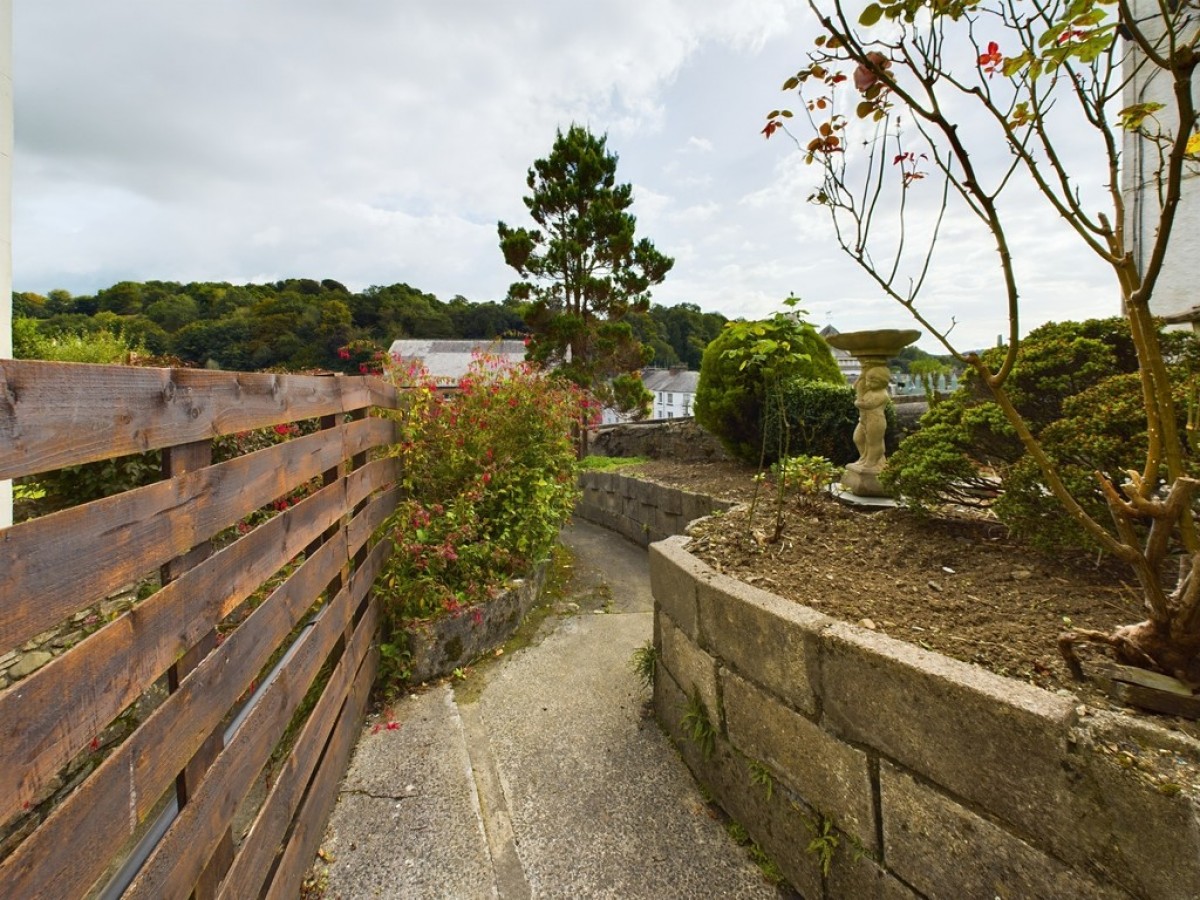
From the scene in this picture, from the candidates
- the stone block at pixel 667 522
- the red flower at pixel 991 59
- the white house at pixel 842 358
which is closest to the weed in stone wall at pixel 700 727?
the red flower at pixel 991 59

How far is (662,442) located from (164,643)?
805 cm

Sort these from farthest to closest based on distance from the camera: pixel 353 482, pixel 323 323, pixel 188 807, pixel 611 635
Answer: pixel 323 323
pixel 611 635
pixel 353 482
pixel 188 807

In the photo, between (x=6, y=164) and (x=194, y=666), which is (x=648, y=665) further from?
(x=6, y=164)

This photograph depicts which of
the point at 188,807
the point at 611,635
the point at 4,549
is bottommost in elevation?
the point at 611,635

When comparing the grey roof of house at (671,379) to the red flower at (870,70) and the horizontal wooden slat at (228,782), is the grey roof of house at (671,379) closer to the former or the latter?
the red flower at (870,70)

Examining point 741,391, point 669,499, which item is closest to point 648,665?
point 669,499

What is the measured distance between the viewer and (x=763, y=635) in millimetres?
1875

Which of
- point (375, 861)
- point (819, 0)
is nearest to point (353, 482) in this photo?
point (375, 861)

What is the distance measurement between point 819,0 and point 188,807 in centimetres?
254

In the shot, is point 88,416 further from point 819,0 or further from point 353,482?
point 819,0

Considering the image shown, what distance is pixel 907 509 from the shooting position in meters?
3.20

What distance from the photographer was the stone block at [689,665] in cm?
219

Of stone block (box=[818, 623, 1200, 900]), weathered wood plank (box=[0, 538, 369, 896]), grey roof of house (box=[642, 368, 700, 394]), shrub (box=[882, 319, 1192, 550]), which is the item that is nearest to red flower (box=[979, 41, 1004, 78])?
shrub (box=[882, 319, 1192, 550])

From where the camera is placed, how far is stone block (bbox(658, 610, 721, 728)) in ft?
7.18
